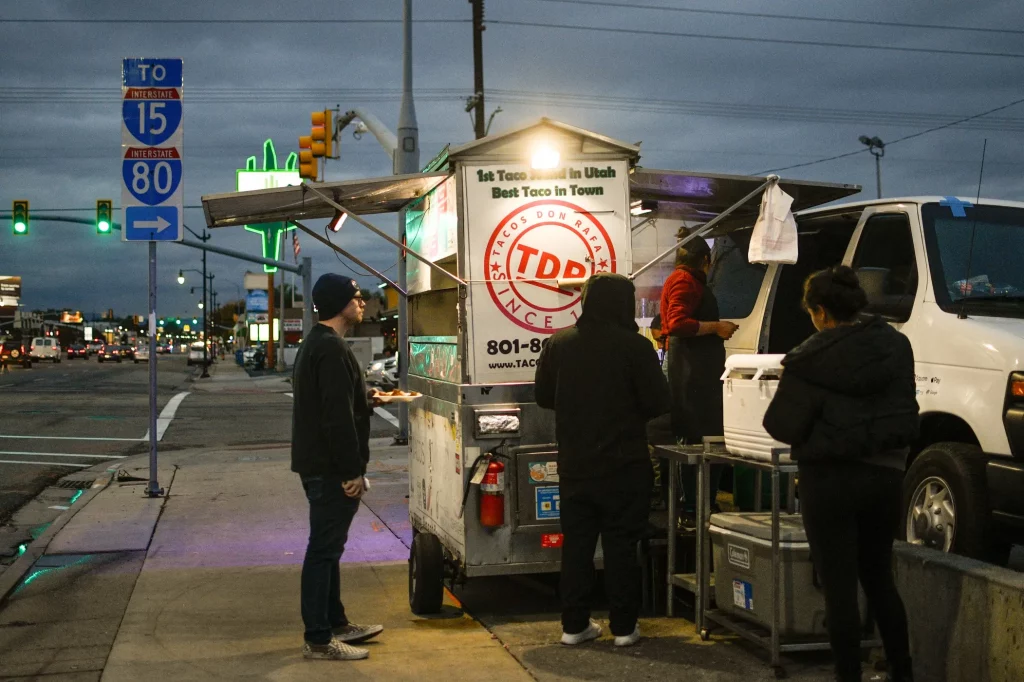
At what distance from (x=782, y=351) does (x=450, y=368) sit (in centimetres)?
267

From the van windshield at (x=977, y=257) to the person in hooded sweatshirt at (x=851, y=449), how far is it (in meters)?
2.24

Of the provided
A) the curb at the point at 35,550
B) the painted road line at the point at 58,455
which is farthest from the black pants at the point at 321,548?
the painted road line at the point at 58,455

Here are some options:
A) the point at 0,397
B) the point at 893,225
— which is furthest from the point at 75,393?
the point at 893,225

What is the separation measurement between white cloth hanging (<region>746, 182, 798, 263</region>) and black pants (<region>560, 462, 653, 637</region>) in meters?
1.90

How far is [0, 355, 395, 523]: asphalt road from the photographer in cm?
1516

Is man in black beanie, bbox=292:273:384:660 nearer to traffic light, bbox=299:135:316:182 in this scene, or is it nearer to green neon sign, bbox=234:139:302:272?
traffic light, bbox=299:135:316:182

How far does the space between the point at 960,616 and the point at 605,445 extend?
186 cm

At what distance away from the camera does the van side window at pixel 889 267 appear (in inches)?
274

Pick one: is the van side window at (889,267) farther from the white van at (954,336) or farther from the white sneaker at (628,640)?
the white sneaker at (628,640)

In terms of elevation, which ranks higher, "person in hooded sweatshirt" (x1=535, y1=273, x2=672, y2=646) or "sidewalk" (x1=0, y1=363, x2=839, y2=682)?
"person in hooded sweatshirt" (x1=535, y1=273, x2=672, y2=646)

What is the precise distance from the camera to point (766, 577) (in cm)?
545

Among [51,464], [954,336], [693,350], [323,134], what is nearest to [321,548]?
[693,350]

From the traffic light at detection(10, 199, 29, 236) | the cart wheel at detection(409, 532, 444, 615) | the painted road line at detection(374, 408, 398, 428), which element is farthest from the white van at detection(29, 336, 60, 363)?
the cart wheel at detection(409, 532, 444, 615)

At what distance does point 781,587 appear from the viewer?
17.8ft
